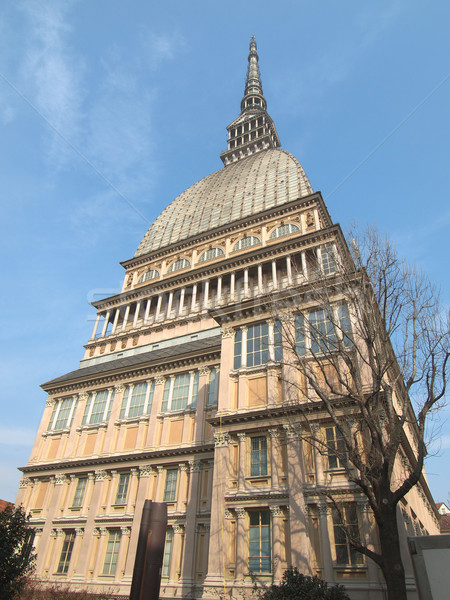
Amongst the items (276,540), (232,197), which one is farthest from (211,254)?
(276,540)

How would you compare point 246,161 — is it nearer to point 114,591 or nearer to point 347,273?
point 347,273

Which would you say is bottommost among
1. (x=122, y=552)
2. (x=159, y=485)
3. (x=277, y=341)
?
(x=122, y=552)

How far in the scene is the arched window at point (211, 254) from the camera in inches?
2099

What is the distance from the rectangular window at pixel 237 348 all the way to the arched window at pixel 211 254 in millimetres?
25890

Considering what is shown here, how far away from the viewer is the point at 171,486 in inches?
1186

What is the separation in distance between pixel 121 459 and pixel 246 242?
2928cm

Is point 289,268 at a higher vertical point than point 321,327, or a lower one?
higher

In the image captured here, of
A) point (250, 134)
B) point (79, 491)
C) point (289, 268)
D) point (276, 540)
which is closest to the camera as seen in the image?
point (276, 540)

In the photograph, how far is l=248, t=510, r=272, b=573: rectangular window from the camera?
20.7 m

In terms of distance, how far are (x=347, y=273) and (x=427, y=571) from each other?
13800mm

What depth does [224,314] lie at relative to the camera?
28734 mm

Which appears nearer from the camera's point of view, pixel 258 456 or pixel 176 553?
pixel 258 456

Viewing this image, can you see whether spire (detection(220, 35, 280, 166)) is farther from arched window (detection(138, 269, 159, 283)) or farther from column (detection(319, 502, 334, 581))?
column (detection(319, 502, 334, 581))

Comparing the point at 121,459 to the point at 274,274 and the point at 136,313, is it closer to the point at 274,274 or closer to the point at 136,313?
the point at 136,313
